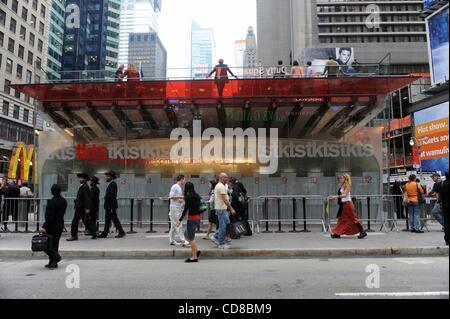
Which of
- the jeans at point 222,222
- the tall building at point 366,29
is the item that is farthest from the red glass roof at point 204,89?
the tall building at point 366,29

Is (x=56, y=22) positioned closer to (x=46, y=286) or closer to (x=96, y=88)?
(x=96, y=88)

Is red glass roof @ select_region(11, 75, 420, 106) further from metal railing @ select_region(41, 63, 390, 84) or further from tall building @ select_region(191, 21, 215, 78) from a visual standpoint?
tall building @ select_region(191, 21, 215, 78)

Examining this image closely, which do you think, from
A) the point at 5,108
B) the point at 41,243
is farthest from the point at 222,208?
the point at 5,108

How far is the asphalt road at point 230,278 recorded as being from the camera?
6.08 m

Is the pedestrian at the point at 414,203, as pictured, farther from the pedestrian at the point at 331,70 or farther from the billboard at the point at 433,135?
the billboard at the point at 433,135

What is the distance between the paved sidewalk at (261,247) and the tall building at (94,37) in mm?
86992

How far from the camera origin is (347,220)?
12.0m

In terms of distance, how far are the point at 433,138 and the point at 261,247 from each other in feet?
144

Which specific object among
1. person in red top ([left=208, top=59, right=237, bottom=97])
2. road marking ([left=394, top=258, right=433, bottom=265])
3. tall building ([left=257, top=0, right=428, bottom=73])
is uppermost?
tall building ([left=257, top=0, right=428, bottom=73])

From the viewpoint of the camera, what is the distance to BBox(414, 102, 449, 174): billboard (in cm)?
4397

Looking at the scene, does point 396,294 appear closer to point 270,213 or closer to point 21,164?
point 270,213

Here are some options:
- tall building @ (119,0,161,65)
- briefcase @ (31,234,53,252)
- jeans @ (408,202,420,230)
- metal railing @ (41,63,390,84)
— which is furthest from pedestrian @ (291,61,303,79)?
tall building @ (119,0,161,65)

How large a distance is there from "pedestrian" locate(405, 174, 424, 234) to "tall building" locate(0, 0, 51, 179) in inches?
1964

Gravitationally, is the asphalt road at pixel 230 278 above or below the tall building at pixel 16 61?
below
